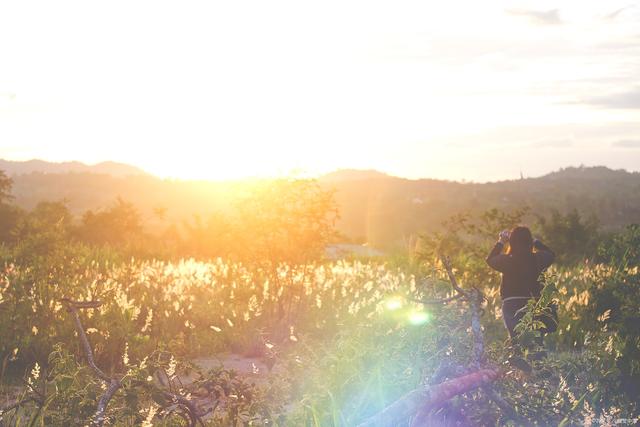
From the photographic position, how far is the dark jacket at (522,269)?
7414mm

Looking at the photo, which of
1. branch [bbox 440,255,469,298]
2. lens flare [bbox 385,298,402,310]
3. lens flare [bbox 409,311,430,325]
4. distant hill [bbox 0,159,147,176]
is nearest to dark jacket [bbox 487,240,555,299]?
lens flare [bbox 409,311,430,325]

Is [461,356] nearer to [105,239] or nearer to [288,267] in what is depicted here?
[288,267]

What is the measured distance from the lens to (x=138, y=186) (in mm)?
110250

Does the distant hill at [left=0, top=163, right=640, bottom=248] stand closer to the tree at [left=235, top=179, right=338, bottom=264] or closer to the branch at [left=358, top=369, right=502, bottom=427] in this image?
the tree at [left=235, top=179, right=338, bottom=264]

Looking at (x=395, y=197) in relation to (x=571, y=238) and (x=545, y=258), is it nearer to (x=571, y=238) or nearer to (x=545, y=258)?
(x=571, y=238)

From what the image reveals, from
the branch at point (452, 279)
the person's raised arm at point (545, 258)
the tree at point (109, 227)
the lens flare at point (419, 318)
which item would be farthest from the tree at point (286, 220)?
the tree at point (109, 227)

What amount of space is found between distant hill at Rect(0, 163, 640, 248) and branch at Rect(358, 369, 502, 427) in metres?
37.7

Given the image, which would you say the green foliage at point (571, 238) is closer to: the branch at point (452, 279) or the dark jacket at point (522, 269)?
the dark jacket at point (522, 269)

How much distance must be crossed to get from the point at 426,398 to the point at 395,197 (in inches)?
3025

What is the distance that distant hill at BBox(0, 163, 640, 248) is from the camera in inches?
2391

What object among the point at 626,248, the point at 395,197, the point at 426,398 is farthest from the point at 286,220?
the point at 395,197

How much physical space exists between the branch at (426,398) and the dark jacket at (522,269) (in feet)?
9.64

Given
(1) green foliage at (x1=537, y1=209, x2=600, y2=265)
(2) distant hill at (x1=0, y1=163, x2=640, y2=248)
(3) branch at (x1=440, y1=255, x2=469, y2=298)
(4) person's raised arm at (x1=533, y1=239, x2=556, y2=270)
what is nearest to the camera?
(3) branch at (x1=440, y1=255, x2=469, y2=298)

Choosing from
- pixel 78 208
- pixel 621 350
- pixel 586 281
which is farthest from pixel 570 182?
pixel 621 350
